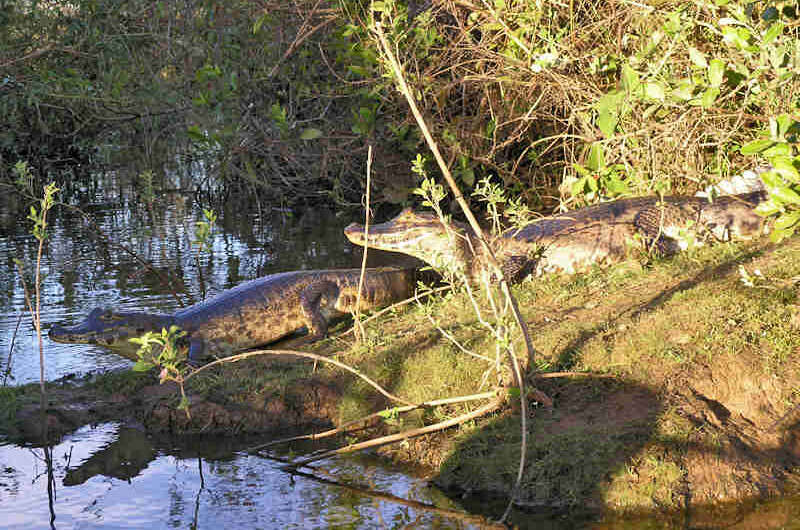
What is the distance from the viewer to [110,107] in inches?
477

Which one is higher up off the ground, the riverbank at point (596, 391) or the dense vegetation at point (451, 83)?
the dense vegetation at point (451, 83)

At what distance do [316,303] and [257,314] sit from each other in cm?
45

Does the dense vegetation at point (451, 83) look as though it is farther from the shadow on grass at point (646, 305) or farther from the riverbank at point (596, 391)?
the riverbank at point (596, 391)

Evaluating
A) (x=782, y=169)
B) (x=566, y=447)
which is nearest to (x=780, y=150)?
(x=782, y=169)

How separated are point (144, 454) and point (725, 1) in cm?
362

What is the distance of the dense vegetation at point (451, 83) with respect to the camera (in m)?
4.20

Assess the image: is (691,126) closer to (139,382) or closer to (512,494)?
(512,494)

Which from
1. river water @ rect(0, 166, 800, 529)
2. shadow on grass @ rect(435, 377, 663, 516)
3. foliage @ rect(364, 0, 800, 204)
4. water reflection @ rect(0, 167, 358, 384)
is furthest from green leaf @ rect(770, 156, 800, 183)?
water reflection @ rect(0, 167, 358, 384)

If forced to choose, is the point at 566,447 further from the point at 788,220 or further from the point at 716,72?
the point at 716,72

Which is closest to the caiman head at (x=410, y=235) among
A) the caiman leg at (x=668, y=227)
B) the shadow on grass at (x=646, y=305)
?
the caiman leg at (x=668, y=227)

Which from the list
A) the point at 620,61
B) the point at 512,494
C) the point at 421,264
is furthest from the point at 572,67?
the point at 512,494

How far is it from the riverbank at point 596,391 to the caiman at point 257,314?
0.50 metres

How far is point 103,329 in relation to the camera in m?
5.81

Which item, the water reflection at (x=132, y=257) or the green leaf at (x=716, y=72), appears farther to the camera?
the water reflection at (x=132, y=257)
